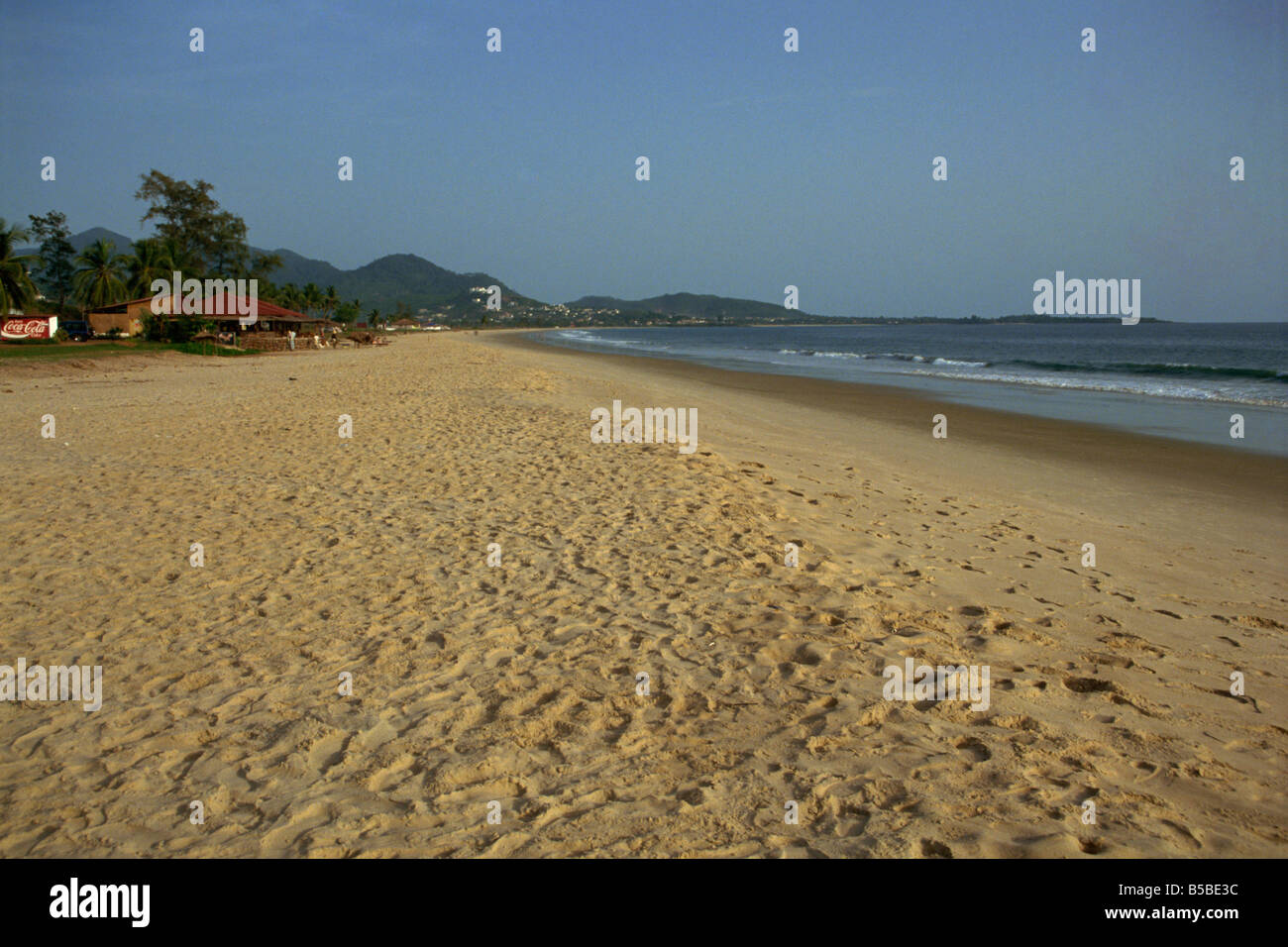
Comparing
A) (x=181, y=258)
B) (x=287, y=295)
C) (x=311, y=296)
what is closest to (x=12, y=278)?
(x=181, y=258)

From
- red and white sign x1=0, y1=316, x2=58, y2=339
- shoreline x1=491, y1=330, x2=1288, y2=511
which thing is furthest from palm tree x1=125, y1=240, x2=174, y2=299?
shoreline x1=491, y1=330, x2=1288, y2=511

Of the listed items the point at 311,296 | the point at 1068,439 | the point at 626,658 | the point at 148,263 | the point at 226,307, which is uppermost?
the point at 311,296

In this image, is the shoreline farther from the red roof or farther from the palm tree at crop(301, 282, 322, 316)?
the palm tree at crop(301, 282, 322, 316)

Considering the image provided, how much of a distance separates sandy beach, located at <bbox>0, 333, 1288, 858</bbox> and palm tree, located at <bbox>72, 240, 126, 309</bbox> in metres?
49.1

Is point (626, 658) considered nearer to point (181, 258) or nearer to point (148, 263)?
point (148, 263)

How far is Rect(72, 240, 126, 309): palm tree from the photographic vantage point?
4938cm

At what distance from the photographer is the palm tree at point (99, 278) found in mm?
49375

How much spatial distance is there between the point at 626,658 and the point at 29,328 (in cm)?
4162

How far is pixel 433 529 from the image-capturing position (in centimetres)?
686

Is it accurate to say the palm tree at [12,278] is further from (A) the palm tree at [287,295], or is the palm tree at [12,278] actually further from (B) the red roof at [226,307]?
(A) the palm tree at [287,295]

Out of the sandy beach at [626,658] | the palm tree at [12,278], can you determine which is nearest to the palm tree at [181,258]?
the palm tree at [12,278]

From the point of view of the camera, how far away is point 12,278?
128 ft
